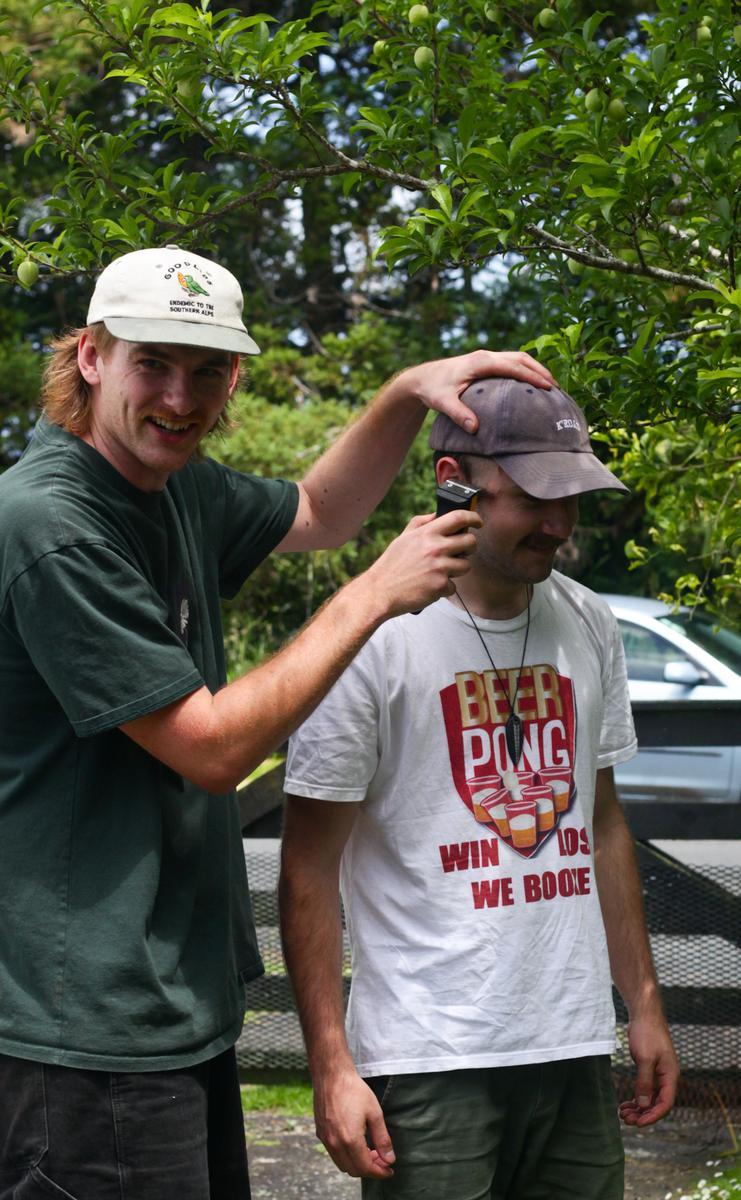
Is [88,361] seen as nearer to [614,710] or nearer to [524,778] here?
[524,778]

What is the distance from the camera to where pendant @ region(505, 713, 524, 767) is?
251cm

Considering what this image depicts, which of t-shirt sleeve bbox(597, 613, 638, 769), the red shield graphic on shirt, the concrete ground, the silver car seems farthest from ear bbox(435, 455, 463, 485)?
the silver car

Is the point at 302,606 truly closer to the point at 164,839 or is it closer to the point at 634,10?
the point at 634,10

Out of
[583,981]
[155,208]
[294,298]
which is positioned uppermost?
[294,298]

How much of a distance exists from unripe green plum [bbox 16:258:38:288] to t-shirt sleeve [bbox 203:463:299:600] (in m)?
0.64

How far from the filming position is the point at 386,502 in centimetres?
1474

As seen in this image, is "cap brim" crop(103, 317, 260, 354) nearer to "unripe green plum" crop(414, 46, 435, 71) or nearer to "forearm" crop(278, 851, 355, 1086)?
"forearm" crop(278, 851, 355, 1086)

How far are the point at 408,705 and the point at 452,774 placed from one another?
13cm

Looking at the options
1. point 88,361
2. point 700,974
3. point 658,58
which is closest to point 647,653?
point 700,974

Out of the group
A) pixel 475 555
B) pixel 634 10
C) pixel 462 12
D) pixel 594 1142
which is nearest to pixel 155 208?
pixel 462 12

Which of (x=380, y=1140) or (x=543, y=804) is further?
(x=543, y=804)

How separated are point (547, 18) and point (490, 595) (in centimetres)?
134

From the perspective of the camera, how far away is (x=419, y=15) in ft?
10.2

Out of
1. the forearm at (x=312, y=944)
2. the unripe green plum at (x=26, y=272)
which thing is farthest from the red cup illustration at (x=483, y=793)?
the unripe green plum at (x=26, y=272)
